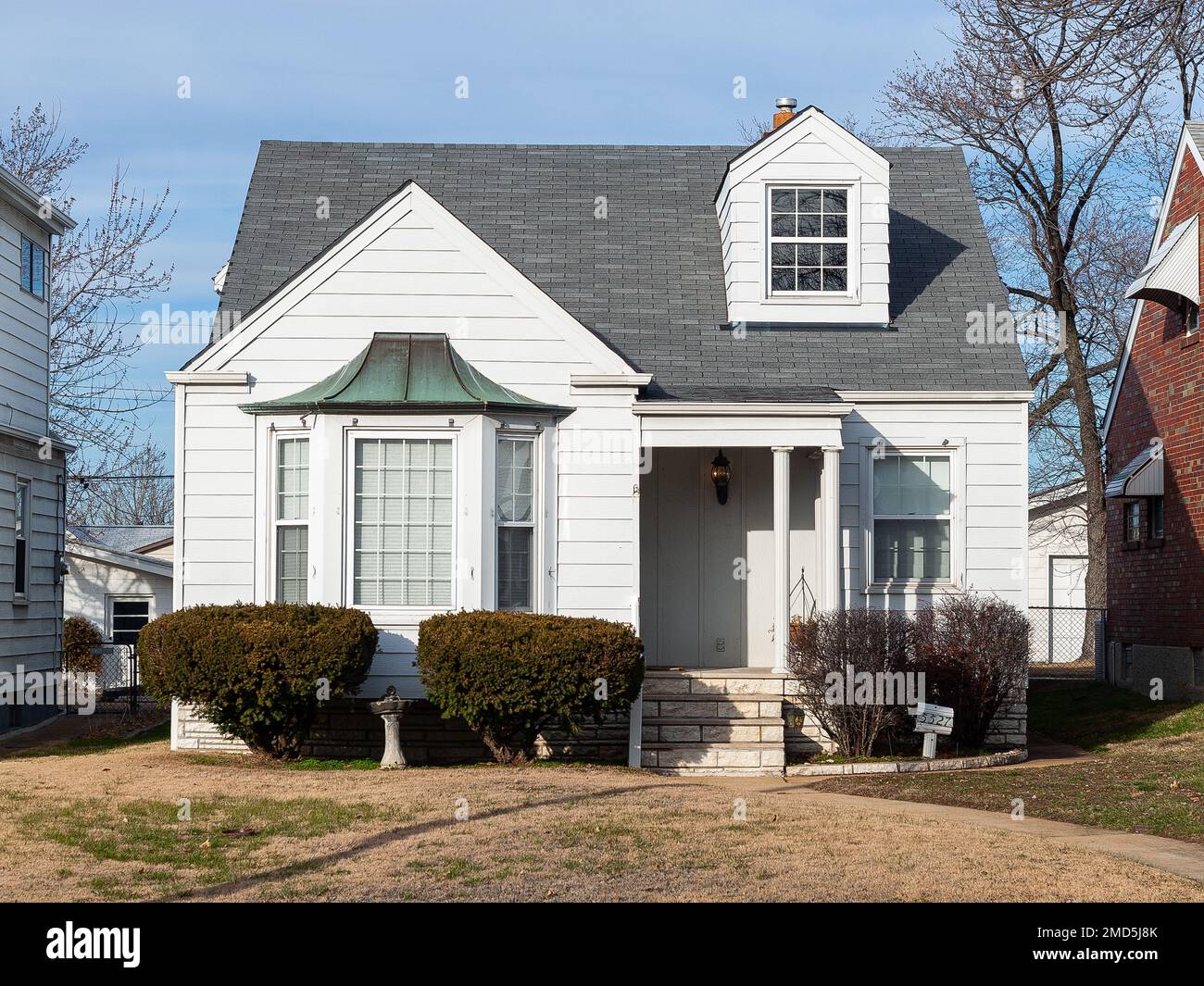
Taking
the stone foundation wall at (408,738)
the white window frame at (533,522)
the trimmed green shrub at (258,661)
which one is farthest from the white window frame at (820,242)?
the trimmed green shrub at (258,661)

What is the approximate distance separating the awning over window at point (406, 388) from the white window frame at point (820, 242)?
3417mm

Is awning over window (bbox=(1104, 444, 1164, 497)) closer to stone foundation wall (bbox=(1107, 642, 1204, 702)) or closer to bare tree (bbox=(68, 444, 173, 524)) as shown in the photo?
stone foundation wall (bbox=(1107, 642, 1204, 702))

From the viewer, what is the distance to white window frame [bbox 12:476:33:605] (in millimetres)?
17172

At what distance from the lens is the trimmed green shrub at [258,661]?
12.3 m

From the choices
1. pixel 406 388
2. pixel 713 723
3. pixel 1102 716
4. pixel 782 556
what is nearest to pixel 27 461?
pixel 406 388

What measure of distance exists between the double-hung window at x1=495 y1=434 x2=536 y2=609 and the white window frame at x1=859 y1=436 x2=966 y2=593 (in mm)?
3701

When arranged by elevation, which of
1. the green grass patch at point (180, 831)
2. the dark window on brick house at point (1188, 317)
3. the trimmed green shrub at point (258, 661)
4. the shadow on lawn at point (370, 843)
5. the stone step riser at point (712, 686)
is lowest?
the green grass patch at point (180, 831)

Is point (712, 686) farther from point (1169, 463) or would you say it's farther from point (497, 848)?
point (1169, 463)

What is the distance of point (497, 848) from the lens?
28.2ft

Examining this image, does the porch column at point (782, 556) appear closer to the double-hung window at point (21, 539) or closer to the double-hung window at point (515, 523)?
the double-hung window at point (515, 523)

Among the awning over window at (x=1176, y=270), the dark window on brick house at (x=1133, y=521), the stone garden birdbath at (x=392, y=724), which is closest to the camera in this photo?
the stone garden birdbath at (x=392, y=724)

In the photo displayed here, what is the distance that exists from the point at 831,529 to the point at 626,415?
2.39 m
